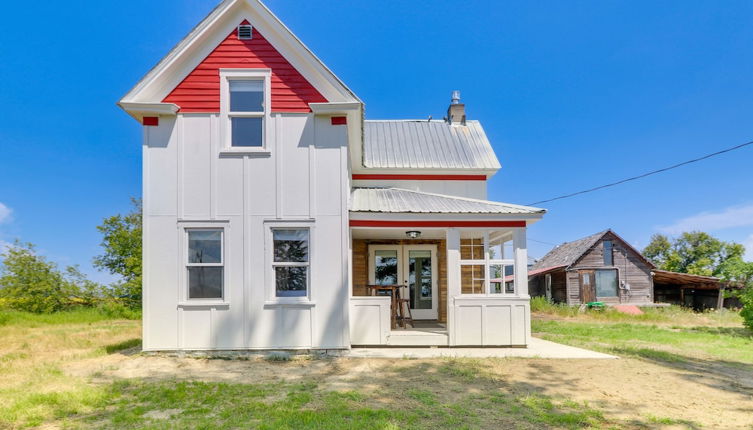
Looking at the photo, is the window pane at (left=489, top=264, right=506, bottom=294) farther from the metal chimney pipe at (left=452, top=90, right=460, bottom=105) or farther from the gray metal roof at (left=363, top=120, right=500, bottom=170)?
the metal chimney pipe at (left=452, top=90, right=460, bottom=105)

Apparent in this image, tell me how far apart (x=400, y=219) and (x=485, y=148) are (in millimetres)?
6637

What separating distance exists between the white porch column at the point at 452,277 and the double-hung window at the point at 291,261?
125 inches

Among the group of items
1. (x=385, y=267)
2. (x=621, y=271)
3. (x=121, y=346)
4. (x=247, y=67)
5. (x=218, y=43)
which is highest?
(x=218, y=43)

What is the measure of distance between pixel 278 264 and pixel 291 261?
28 centimetres

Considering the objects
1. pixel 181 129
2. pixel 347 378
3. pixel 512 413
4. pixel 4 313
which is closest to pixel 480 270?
pixel 347 378

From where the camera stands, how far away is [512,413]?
5.98m

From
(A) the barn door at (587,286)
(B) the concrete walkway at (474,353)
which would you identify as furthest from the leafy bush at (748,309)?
(A) the barn door at (587,286)

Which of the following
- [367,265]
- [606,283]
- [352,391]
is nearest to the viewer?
[352,391]

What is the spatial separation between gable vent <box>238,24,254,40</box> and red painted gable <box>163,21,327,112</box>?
0.09 metres

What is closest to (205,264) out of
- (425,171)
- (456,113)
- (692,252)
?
(425,171)

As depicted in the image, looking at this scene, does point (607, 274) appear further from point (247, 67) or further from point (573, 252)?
point (247, 67)

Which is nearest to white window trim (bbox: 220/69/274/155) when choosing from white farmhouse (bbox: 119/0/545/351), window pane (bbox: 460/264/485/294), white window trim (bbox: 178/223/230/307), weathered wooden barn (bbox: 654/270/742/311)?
white farmhouse (bbox: 119/0/545/351)

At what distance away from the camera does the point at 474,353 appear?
380 inches

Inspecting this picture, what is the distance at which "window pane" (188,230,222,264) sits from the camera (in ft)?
31.4
